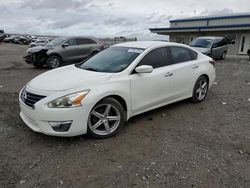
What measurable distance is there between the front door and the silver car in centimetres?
942

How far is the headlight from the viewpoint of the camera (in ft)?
11.8

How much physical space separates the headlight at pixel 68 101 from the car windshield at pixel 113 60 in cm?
98

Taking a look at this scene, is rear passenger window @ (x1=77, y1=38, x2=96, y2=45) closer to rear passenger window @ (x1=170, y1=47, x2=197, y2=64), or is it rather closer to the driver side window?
the driver side window

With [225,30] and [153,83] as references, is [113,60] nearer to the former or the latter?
[153,83]

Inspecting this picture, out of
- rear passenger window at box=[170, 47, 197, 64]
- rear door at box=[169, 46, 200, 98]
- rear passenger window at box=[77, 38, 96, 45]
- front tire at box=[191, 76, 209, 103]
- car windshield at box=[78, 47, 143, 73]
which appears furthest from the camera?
rear passenger window at box=[77, 38, 96, 45]

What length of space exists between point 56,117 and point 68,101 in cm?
29

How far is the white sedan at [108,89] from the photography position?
11.9 feet

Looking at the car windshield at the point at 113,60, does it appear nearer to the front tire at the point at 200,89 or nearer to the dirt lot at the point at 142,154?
the dirt lot at the point at 142,154

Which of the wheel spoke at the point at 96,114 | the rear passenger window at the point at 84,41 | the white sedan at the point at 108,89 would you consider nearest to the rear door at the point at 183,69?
the white sedan at the point at 108,89

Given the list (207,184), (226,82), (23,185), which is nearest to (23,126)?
(23,185)

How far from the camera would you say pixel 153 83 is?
466 cm

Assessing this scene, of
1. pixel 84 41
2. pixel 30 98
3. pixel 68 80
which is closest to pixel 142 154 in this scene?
pixel 68 80

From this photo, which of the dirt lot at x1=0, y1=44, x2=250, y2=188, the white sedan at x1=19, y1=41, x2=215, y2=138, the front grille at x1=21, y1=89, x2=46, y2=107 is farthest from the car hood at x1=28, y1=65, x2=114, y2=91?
the dirt lot at x1=0, y1=44, x2=250, y2=188

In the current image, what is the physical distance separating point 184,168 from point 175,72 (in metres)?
2.41
